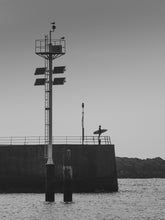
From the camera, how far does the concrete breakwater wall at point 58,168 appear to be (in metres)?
61.9

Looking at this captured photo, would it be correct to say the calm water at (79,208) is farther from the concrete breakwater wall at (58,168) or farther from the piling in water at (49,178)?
the piling in water at (49,178)

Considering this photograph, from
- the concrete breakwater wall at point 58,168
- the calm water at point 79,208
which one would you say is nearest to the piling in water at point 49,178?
the calm water at point 79,208

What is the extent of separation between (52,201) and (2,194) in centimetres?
1457

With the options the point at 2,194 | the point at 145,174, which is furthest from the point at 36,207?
the point at 145,174

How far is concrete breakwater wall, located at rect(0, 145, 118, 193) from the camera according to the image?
6191 cm

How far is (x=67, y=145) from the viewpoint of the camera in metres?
63.8

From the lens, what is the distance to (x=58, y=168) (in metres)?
62.5

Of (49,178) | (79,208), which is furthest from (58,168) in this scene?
(49,178)

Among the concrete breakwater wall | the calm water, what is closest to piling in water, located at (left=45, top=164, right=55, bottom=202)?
the calm water

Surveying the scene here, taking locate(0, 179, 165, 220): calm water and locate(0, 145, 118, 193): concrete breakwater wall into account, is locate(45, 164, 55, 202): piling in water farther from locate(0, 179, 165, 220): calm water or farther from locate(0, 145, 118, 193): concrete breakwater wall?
locate(0, 145, 118, 193): concrete breakwater wall

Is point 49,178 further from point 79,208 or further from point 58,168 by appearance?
point 58,168

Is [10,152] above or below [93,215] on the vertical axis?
above

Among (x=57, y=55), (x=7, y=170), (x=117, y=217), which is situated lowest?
(x=117, y=217)

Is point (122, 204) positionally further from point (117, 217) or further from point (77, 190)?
point (117, 217)
